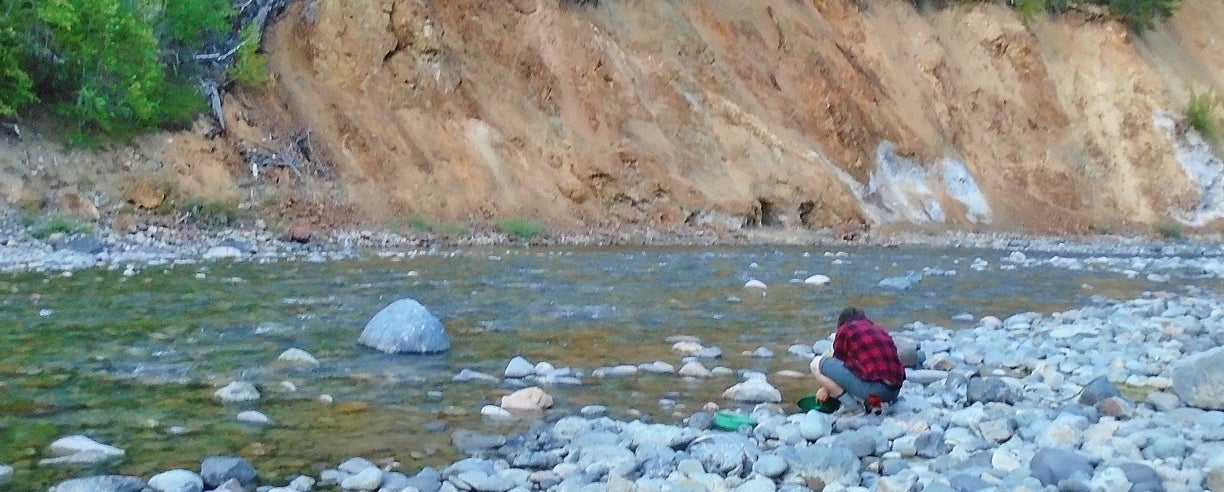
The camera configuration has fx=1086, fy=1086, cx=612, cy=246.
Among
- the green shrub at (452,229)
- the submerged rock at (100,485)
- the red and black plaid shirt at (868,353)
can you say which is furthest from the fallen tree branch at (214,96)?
the submerged rock at (100,485)

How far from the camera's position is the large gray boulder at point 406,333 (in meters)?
8.49

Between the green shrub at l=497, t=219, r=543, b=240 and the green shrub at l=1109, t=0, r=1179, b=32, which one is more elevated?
the green shrub at l=1109, t=0, r=1179, b=32

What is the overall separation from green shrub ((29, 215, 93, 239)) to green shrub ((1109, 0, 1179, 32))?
117 ft

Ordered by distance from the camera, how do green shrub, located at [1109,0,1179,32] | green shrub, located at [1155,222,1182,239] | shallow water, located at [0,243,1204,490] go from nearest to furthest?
shallow water, located at [0,243,1204,490] < green shrub, located at [1155,222,1182,239] < green shrub, located at [1109,0,1179,32]

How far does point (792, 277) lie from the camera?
51.0ft

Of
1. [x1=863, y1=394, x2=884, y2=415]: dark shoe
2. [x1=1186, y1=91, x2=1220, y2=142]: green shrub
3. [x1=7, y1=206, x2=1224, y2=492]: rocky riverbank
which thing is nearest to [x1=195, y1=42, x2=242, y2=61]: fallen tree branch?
[x1=7, y1=206, x2=1224, y2=492]: rocky riverbank

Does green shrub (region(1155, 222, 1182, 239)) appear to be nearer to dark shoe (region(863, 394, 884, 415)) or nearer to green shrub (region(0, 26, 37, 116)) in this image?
dark shoe (region(863, 394, 884, 415))

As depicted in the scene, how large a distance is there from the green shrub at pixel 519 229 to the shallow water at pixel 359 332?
3.99m

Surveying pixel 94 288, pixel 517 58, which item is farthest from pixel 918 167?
pixel 94 288

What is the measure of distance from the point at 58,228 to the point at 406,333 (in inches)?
395

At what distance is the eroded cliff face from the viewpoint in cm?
2381

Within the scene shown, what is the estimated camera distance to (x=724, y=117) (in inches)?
1102

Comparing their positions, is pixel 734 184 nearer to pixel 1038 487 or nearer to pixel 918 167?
pixel 918 167

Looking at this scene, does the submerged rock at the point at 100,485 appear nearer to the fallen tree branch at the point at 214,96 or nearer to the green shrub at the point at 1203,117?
the fallen tree branch at the point at 214,96
